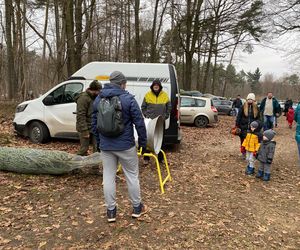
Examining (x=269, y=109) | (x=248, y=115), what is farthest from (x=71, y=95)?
(x=269, y=109)

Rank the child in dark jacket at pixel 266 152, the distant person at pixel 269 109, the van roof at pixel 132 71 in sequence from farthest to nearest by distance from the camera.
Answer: the distant person at pixel 269 109 → the van roof at pixel 132 71 → the child in dark jacket at pixel 266 152

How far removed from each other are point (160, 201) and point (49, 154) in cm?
237

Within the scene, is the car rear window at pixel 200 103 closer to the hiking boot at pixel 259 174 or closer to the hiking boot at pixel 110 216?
the hiking boot at pixel 259 174

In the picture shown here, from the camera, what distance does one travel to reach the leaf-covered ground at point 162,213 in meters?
4.22

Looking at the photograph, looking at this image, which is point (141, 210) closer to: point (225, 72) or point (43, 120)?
point (43, 120)

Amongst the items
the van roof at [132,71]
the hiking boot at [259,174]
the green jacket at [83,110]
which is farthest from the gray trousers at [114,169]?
the van roof at [132,71]

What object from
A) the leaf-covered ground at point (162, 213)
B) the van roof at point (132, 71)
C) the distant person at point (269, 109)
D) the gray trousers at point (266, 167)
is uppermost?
the van roof at point (132, 71)

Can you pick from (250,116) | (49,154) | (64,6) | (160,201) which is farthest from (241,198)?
(64,6)

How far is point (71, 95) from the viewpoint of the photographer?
9.49 m

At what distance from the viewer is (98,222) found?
462 cm

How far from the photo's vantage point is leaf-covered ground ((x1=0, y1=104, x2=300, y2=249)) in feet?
13.8

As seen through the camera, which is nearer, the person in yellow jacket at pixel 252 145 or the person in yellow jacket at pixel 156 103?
the person in yellow jacket at pixel 252 145

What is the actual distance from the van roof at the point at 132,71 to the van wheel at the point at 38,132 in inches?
71.8

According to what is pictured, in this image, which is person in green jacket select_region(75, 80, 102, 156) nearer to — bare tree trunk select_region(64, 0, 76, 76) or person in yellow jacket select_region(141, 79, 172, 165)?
person in yellow jacket select_region(141, 79, 172, 165)
